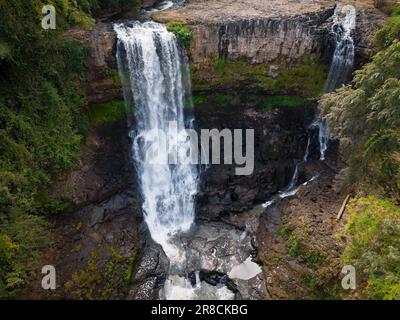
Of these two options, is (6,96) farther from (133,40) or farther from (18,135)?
(133,40)

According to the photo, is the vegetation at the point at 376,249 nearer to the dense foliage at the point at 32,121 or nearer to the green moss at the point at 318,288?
the green moss at the point at 318,288

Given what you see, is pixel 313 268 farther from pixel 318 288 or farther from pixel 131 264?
pixel 131 264

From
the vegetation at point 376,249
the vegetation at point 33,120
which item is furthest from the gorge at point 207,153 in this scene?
the vegetation at point 376,249

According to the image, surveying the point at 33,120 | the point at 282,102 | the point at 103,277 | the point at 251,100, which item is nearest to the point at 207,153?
the point at 251,100

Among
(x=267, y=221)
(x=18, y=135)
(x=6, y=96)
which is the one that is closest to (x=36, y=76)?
(x=6, y=96)

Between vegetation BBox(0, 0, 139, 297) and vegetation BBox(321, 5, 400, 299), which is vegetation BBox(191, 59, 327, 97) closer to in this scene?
vegetation BBox(321, 5, 400, 299)

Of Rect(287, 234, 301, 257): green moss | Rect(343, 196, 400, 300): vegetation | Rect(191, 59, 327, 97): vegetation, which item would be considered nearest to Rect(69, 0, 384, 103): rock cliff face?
Rect(191, 59, 327, 97): vegetation
